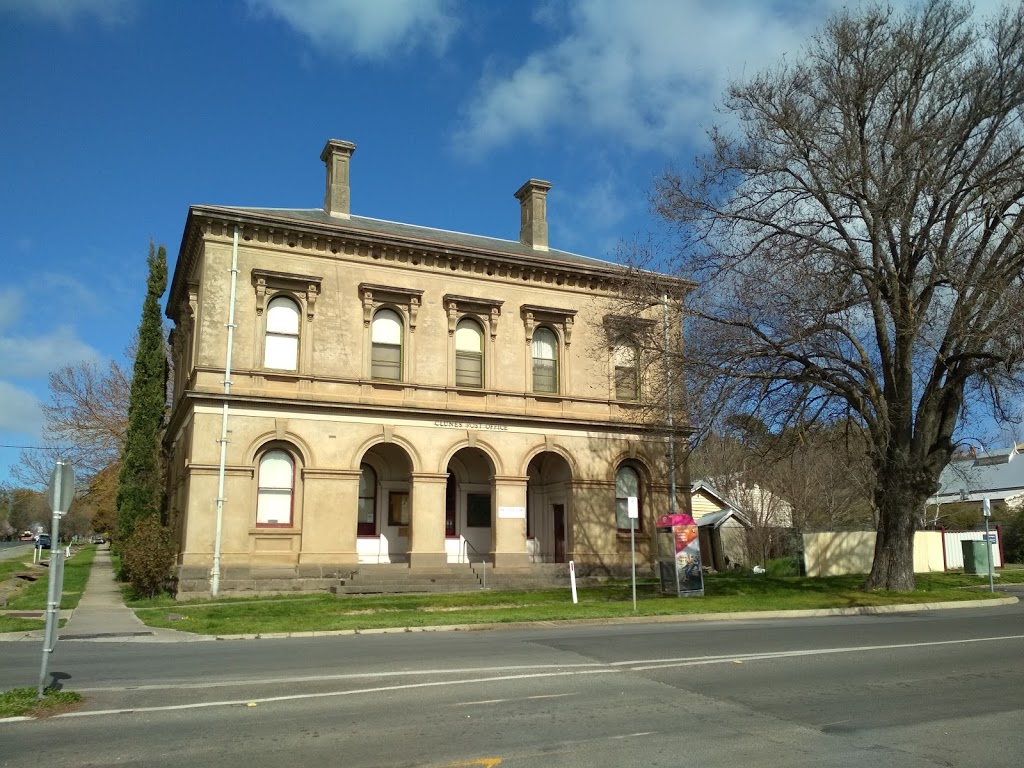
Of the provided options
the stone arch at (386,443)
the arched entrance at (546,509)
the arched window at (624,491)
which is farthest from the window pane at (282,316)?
the arched window at (624,491)

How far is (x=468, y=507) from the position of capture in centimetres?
2914

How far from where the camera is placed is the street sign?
28.2 feet

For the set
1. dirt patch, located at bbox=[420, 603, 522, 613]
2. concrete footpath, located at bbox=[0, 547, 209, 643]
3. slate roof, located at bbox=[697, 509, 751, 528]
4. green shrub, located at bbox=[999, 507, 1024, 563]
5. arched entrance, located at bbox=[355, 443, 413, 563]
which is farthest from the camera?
green shrub, located at bbox=[999, 507, 1024, 563]

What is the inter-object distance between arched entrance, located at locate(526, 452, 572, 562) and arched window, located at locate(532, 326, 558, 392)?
88.9 inches

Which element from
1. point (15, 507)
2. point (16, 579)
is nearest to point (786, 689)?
point (16, 579)

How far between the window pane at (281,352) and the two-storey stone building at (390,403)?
4cm

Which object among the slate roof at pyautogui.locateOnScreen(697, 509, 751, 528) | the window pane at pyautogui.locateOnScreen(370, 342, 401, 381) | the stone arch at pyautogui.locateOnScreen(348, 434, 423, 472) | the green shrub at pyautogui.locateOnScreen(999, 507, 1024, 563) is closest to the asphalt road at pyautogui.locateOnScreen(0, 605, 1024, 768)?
the stone arch at pyautogui.locateOnScreen(348, 434, 423, 472)

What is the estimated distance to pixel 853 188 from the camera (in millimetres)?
20016

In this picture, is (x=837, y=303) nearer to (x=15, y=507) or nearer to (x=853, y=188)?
(x=853, y=188)

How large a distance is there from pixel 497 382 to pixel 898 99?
1363 cm

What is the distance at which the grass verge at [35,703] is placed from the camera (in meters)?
7.88

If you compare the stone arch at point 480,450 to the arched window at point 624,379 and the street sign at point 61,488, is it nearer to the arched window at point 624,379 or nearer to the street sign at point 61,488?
the arched window at point 624,379

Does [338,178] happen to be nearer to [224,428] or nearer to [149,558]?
[224,428]

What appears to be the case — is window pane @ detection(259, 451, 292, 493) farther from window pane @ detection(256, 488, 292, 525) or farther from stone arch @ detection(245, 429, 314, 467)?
stone arch @ detection(245, 429, 314, 467)
